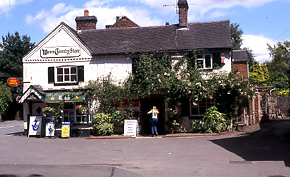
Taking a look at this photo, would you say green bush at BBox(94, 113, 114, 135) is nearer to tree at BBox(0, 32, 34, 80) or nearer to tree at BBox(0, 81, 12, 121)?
tree at BBox(0, 81, 12, 121)

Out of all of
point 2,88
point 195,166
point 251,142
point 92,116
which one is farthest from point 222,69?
point 2,88

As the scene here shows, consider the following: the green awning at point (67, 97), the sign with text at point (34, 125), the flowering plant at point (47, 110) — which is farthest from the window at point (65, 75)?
the sign with text at point (34, 125)

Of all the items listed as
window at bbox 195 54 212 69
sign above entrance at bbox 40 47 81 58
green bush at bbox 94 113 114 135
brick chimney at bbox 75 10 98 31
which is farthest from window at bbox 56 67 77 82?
window at bbox 195 54 212 69

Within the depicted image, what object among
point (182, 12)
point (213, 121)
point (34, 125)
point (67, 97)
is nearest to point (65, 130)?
point (67, 97)

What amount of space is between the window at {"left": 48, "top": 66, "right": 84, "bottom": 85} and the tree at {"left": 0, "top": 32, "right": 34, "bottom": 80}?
3182 centimetres

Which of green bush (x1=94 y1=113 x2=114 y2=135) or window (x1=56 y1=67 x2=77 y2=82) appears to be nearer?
green bush (x1=94 y1=113 x2=114 y2=135)

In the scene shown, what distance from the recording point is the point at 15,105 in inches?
1864

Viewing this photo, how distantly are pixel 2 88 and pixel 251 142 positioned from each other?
117 ft

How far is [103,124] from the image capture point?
64.4ft

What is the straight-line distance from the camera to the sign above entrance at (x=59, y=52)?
69.5 ft

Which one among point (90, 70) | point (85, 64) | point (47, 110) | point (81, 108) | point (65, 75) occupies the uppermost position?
point (85, 64)

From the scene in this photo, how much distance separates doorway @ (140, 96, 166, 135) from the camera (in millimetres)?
20781

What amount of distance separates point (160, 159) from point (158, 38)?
11624mm

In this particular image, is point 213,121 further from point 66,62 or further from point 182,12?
point 66,62
